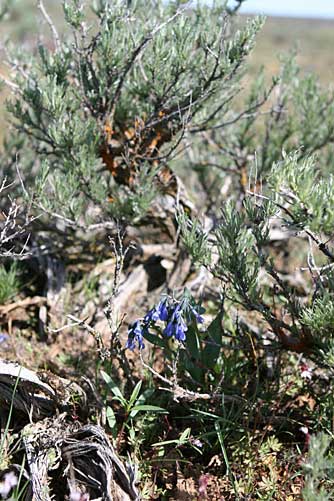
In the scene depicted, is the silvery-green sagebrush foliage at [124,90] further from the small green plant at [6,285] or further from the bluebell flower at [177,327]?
the bluebell flower at [177,327]

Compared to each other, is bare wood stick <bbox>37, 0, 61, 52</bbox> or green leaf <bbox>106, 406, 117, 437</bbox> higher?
bare wood stick <bbox>37, 0, 61, 52</bbox>

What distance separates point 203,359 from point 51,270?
3.88 ft

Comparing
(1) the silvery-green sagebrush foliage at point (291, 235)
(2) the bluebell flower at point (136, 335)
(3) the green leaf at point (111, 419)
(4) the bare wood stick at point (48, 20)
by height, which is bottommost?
(3) the green leaf at point (111, 419)

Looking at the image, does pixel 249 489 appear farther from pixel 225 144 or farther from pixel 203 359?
pixel 225 144

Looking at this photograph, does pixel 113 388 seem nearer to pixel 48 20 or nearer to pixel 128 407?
pixel 128 407

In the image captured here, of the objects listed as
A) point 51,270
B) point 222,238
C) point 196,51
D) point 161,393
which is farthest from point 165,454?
point 196,51

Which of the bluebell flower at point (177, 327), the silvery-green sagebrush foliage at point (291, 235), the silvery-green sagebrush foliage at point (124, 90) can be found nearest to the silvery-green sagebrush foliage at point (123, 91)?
the silvery-green sagebrush foliage at point (124, 90)

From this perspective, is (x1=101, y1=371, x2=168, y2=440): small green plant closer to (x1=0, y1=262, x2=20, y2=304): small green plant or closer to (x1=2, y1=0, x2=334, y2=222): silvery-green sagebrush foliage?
(x1=2, y1=0, x2=334, y2=222): silvery-green sagebrush foliage

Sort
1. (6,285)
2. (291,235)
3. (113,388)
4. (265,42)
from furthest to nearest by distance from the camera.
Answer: (265,42)
(6,285)
(113,388)
(291,235)

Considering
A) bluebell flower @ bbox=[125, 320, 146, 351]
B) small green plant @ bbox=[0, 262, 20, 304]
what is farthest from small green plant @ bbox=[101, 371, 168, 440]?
small green plant @ bbox=[0, 262, 20, 304]

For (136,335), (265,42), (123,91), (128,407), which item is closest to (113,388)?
(128,407)

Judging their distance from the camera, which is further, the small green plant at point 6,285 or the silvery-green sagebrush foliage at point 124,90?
the small green plant at point 6,285

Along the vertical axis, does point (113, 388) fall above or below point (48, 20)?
below

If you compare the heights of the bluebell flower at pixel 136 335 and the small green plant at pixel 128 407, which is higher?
the bluebell flower at pixel 136 335
